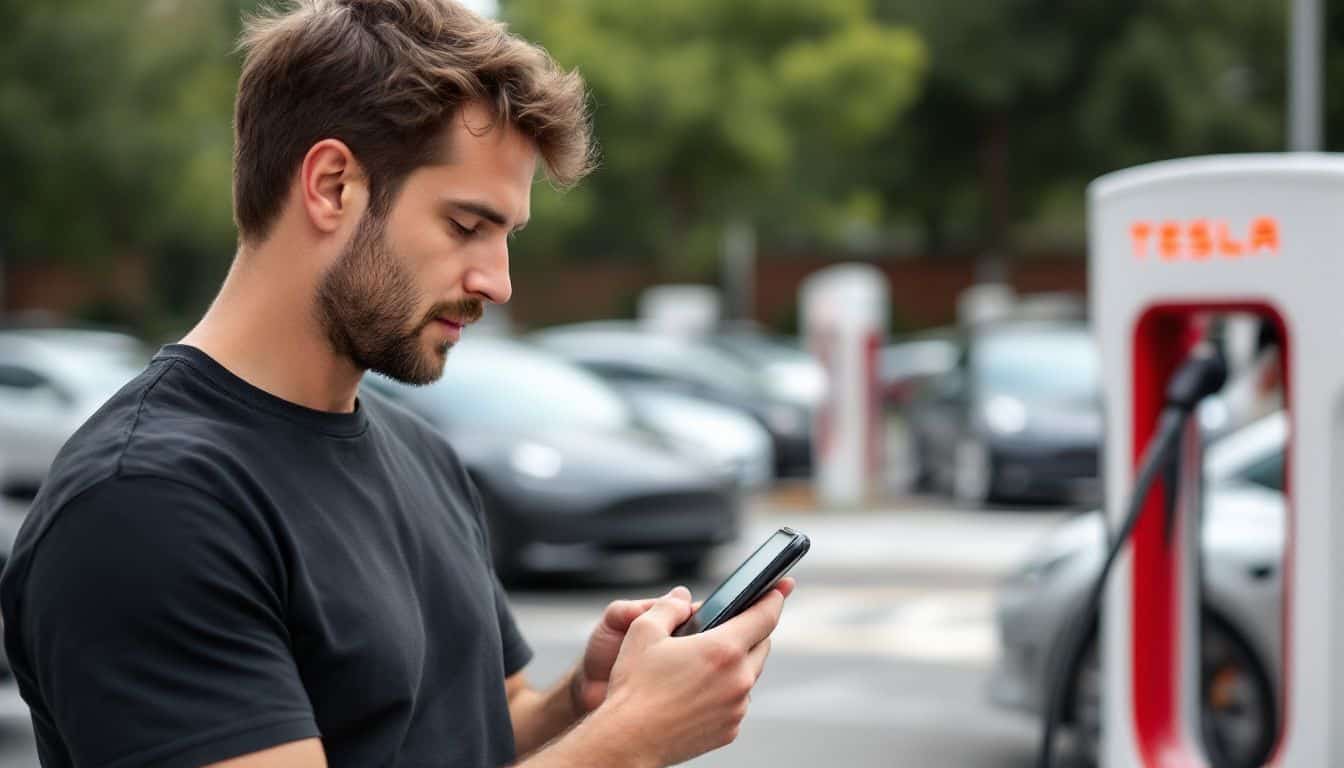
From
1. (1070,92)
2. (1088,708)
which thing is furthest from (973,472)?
(1070,92)

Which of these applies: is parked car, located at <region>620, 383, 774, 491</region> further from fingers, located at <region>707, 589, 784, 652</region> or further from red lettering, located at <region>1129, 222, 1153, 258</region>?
fingers, located at <region>707, 589, 784, 652</region>

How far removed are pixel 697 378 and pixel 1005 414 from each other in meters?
3.46

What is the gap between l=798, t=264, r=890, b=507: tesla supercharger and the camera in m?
15.5

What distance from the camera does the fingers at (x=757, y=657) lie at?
195cm

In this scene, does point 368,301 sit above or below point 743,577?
above

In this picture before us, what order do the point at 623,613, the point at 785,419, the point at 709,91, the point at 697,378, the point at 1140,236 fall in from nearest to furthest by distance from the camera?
the point at 623,613, the point at 1140,236, the point at 697,378, the point at 785,419, the point at 709,91

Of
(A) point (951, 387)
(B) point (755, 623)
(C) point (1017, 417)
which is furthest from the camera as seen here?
(A) point (951, 387)

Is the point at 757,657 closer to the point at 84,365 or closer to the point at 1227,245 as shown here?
the point at 1227,245

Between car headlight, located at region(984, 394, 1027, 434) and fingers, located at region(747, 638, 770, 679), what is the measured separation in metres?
12.7

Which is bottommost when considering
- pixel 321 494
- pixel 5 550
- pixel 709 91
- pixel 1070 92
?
pixel 5 550

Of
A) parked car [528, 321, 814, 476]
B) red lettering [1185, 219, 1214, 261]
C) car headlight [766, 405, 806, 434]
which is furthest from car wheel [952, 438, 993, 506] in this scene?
red lettering [1185, 219, 1214, 261]

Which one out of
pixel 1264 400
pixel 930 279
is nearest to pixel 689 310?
pixel 1264 400

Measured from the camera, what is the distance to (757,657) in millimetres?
1984

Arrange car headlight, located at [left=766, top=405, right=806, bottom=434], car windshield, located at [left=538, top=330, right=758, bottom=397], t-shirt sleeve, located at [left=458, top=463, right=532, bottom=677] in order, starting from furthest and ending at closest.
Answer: car headlight, located at [left=766, top=405, right=806, bottom=434], car windshield, located at [left=538, top=330, right=758, bottom=397], t-shirt sleeve, located at [left=458, top=463, right=532, bottom=677]
